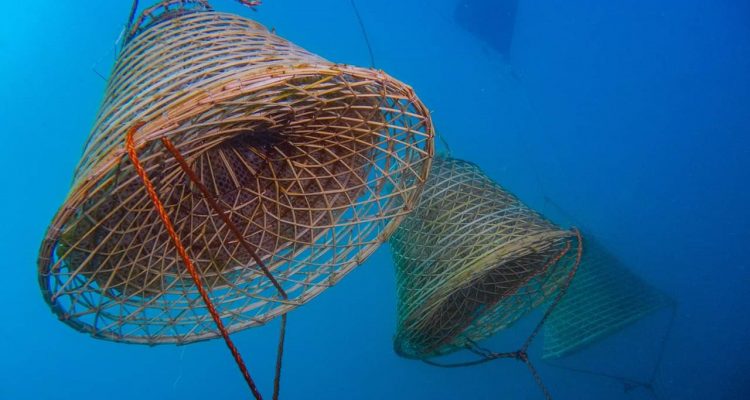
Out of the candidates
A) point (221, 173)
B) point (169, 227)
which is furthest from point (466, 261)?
point (169, 227)

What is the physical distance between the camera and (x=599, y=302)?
1193 mm

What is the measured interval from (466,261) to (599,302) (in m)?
0.49

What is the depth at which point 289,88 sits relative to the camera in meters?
0.50

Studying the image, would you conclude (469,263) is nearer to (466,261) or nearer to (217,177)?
(466,261)

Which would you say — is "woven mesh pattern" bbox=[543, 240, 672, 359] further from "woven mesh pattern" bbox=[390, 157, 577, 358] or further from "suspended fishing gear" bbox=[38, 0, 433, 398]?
"suspended fishing gear" bbox=[38, 0, 433, 398]

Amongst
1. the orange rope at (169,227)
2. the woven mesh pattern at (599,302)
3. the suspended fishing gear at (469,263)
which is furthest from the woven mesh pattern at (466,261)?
the orange rope at (169,227)

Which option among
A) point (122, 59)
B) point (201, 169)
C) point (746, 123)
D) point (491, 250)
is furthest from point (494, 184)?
point (746, 123)

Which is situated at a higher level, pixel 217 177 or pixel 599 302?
pixel 217 177

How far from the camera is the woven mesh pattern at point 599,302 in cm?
120

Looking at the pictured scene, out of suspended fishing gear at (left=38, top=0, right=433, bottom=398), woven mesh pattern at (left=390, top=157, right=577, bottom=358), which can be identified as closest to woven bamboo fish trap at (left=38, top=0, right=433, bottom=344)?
suspended fishing gear at (left=38, top=0, right=433, bottom=398)

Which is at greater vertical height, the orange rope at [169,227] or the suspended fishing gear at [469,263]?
the orange rope at [169,227]

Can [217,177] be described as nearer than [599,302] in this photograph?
Yes

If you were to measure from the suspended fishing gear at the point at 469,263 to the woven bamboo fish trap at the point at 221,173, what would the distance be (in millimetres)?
177

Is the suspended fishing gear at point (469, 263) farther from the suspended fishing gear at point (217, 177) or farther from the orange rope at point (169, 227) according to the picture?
the orange rope at point (169, 227)
